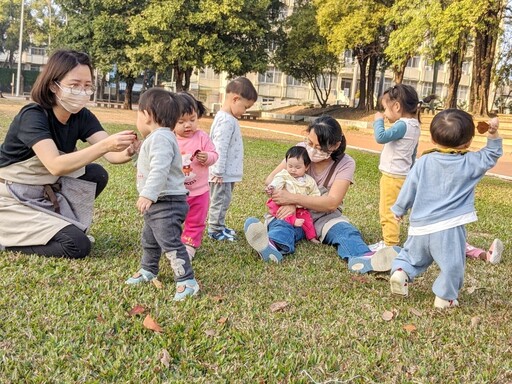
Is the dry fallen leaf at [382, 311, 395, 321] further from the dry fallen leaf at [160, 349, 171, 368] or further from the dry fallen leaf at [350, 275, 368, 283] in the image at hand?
the dry fallen leaf at [160, 349, 171, 368]

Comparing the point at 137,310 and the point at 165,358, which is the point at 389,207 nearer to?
the point at 137,310

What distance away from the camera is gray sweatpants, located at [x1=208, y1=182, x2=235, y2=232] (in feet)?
15.5

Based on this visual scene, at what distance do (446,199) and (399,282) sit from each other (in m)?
0.58

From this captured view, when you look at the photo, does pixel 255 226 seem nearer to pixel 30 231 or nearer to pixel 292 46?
pixel 30 231

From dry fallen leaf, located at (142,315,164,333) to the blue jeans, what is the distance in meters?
1.70

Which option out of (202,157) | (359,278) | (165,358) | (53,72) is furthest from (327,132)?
(165,358)

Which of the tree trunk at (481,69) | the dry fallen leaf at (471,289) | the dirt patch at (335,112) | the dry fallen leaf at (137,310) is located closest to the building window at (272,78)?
the dirt patch at (335,112)

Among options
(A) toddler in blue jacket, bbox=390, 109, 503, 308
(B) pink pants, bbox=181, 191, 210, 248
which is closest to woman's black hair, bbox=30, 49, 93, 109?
(B) pink pants, bbox=181, 191, 210, 248

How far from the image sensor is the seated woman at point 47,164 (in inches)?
144

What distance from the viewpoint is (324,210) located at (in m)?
4.61

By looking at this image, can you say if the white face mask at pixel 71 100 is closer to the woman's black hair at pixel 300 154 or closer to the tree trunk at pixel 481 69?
the woman's black hair at pixel 300 154

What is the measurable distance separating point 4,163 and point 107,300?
151cm

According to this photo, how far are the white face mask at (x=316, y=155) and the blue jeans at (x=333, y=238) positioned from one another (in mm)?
574

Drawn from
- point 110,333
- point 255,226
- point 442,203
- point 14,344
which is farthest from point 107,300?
point 442,203
